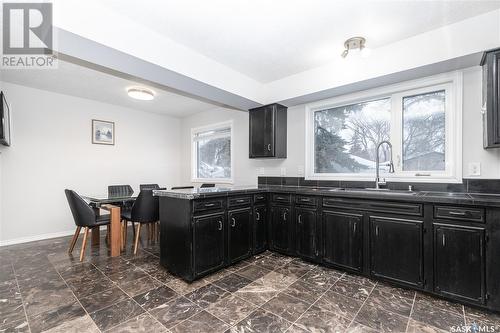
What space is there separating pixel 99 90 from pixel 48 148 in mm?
1349

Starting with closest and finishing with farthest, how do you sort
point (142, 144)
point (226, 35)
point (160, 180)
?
point (226, 35), point (142, 144), point (160, 180)

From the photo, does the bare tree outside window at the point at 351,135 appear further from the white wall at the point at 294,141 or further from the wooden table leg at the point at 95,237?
the wooden table leg at the point at 95,237

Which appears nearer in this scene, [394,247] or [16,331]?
[16,331]

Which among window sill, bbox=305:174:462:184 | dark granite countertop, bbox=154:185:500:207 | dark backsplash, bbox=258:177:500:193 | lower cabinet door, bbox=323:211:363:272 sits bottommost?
lower cabinet door, bbox=323:211:363:272

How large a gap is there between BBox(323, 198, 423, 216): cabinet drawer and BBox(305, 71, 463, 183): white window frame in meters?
0.63

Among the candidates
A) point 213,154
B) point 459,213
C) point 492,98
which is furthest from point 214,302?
point 213,154

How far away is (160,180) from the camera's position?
5.62 metres

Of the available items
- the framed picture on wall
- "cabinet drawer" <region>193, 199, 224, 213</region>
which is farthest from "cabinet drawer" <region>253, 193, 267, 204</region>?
the framed picture on wall

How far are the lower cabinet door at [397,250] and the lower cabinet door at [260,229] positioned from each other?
53.4 inches

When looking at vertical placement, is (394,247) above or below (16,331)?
above

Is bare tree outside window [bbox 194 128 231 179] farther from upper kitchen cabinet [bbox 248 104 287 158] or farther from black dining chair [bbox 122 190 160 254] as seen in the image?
black dining chair [bbox 122 190 160 254]

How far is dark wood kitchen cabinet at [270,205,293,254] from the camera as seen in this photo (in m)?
3.06

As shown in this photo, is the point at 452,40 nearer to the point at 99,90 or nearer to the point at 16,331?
the point at 16,331

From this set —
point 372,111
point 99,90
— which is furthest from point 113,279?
point 372,111
